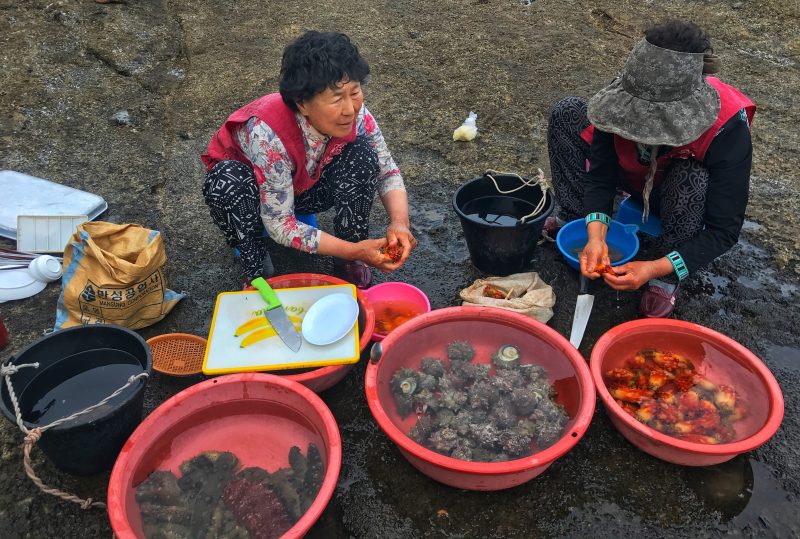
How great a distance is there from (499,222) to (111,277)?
5.98 ft

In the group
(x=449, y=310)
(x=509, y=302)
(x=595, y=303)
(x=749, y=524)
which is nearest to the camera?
(x=749, y=524)

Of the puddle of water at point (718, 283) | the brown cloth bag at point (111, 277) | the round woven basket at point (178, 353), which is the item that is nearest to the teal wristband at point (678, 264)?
the puddle of water at point (718, 283)

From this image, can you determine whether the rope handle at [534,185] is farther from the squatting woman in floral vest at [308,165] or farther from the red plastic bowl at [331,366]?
the red plastic bowl at [331,366]

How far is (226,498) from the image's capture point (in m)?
1.75

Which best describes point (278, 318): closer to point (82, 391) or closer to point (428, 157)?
point (82, 391)

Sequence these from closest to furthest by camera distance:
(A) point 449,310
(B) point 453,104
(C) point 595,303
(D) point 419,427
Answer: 1. (D) point 419,427
2. (A) point 449,310
3. (C) point 595,303
4. (B) point 453,104

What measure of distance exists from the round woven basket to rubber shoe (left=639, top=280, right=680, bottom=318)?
203cm

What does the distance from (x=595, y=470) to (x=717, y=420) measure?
0.48 metres

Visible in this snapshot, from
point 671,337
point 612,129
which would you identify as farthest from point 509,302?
point 612,129

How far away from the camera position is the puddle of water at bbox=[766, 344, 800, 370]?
231cm

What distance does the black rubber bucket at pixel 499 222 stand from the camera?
252 cm

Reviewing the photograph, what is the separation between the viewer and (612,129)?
1971 mm

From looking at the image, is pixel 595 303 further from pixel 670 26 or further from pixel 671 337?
pixel 670 26

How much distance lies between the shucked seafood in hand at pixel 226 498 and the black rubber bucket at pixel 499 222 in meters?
1.26
